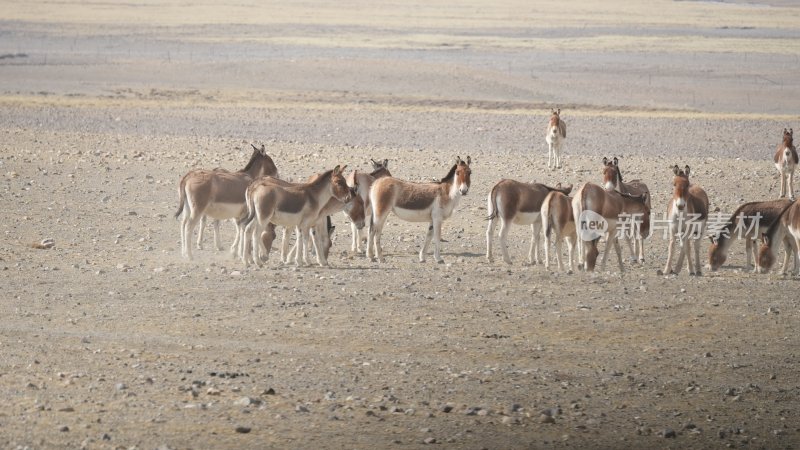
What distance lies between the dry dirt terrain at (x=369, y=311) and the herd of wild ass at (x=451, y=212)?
448mm

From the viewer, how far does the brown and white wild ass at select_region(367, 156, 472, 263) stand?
19.0 metres

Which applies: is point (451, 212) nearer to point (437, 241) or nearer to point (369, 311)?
point (437, 241)

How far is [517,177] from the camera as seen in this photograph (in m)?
27.8

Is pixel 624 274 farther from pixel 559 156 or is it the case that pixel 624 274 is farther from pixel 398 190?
pixel 559 156

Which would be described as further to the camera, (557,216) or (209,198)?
(209,198)

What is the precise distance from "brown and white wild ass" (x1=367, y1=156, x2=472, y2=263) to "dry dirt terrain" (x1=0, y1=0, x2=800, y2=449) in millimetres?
571

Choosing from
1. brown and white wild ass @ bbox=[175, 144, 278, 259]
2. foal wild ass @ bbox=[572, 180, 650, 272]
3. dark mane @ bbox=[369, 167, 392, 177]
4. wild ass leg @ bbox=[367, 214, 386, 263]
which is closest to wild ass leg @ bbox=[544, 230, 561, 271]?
foal wild ass @ bbox=[572, 180, 650, 272]

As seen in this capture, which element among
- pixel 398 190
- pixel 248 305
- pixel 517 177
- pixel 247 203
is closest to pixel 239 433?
pixel 248 305

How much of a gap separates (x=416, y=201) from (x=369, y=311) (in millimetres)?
4187

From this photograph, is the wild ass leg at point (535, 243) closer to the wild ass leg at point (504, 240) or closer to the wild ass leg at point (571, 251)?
the wild ass leg at point (504, 240)

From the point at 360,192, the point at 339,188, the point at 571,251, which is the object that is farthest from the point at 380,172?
the point at 571,251

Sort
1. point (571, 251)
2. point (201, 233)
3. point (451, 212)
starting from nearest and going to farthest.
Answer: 1. point (571, 251)
2. point (451, 212)
3. point (201, 233)

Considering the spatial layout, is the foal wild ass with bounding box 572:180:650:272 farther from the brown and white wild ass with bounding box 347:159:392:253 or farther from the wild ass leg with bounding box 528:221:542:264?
the brown and white wild ass with bounding box 347:159:392:253

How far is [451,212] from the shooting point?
19094 mm
